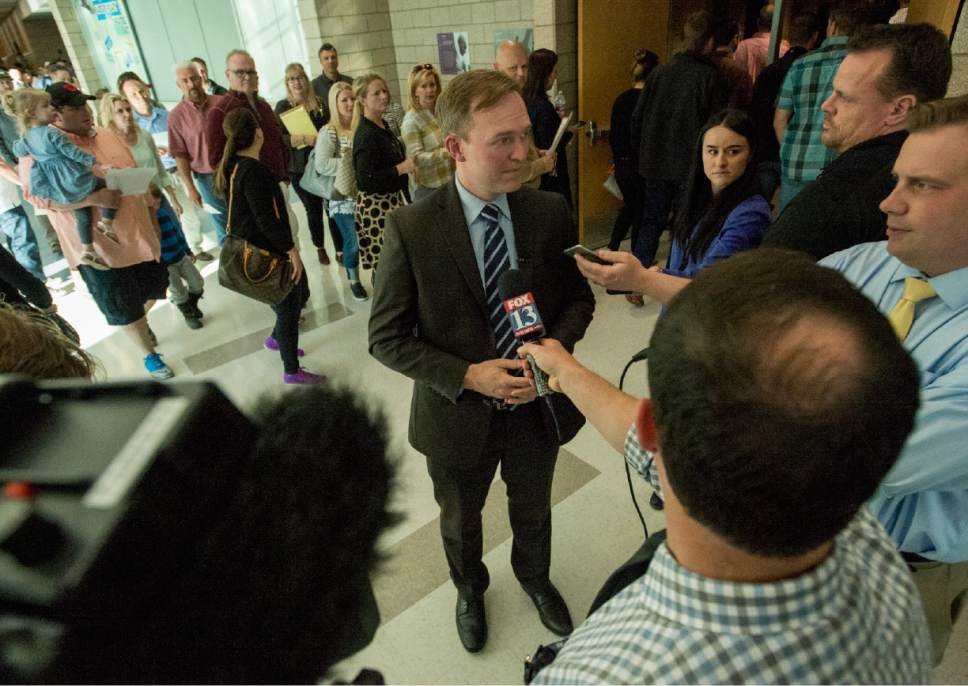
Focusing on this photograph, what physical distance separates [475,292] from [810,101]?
277cm

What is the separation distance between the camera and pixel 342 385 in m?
0.55

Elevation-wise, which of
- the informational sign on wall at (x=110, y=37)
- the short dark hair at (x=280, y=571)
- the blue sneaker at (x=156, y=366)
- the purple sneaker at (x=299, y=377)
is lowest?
the purple sneaker at (x=299, y=377)

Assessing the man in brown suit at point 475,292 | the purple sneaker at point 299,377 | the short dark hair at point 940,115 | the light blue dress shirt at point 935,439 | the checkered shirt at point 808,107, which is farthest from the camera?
the purple sneaker at point 299,377

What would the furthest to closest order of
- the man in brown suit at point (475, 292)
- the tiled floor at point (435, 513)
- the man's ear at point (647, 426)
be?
the tiled floor at point (435, 513) < the man in brown suit at point (475, 292) < the man's ear at point (647, 426)

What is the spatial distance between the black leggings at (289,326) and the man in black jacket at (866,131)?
2442mm

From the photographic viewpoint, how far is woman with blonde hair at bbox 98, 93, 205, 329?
11.9 ft

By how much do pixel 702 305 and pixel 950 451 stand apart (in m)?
0.71

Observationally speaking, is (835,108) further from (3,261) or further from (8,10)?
(8,10)

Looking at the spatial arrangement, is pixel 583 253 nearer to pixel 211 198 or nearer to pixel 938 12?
pixel 938 12

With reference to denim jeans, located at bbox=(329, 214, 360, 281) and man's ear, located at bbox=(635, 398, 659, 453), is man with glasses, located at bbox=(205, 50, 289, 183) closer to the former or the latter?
denim jeans, located at bbox=(329, 214, 360, 281)

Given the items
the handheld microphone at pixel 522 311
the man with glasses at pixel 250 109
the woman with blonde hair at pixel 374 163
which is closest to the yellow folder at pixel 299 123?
the man with glasses at pixel 250 109

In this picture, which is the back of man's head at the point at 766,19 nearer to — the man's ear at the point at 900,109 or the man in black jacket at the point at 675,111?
the man in black jacket at the point at 675,111

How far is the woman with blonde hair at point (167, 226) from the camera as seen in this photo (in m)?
3.63

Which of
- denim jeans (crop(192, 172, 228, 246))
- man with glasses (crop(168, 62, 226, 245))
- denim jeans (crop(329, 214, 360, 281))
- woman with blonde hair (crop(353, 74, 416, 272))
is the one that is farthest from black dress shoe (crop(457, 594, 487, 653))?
denim jeans (crop(192, 172, 228, 246))
